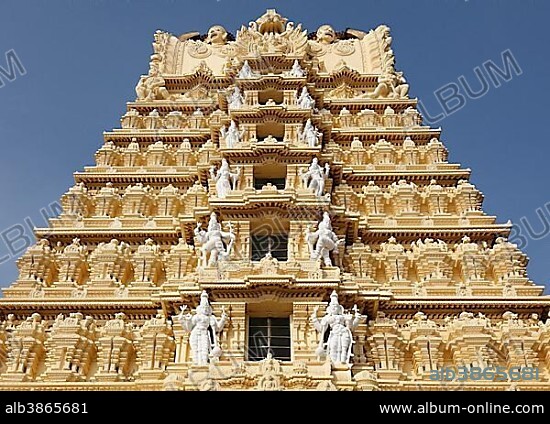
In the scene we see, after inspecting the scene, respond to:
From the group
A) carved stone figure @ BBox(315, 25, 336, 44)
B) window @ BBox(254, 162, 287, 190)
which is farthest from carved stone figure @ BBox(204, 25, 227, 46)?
window @ BBox(254, 162, 287, 190)

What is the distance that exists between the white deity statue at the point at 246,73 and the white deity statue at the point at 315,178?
23.5 feet

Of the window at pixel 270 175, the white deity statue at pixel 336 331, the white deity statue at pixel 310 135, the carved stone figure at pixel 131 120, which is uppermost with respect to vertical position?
the carved stone figure at pixel 131 120

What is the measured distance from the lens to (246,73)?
3147 cm

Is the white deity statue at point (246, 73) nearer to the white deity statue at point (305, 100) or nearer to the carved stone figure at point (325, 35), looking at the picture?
the white deity statue at point (305, 100)

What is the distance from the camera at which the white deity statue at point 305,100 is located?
29172 mm

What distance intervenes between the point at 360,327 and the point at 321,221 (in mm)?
3928

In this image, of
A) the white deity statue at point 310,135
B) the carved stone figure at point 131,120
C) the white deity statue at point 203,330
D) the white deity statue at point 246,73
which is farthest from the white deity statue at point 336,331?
the carved stone figure at point 131,120

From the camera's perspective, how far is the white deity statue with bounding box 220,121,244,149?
27.1 metres

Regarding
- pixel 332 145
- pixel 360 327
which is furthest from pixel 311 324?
pixel 332 145

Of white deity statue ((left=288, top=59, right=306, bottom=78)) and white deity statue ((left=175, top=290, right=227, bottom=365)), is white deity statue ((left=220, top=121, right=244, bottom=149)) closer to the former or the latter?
white deity statue ((left=288, top=59, right=306, bottom=78))

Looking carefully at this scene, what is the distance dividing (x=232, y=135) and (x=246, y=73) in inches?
201
